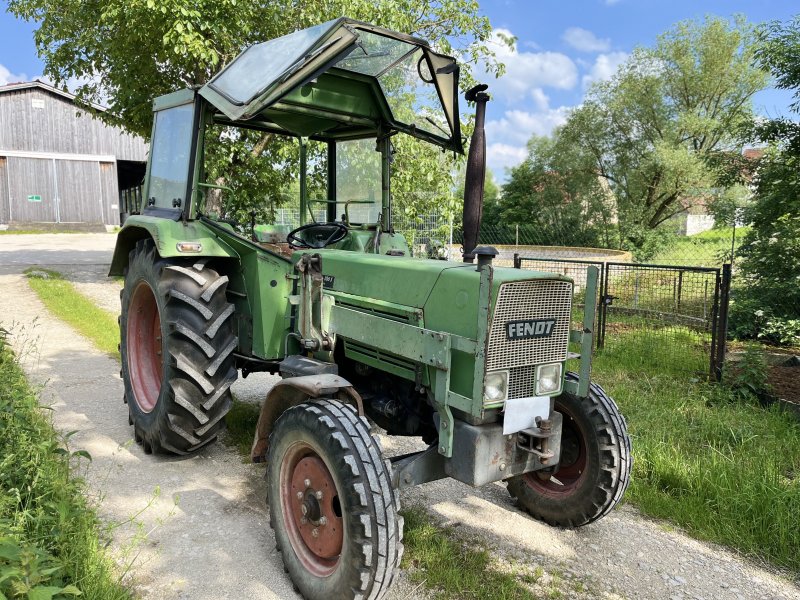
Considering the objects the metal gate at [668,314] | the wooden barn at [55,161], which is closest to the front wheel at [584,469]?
the metal gate at [668,314]

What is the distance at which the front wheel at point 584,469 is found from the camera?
323 cm

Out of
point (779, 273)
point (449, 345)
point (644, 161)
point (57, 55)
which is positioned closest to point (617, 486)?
point (449, 345)

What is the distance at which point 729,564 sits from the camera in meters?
3.15

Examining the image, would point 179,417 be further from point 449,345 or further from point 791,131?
point 791,131

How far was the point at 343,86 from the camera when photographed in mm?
4012

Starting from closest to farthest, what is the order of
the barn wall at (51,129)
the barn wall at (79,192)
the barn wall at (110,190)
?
the barn wall at (51,129) < the barn wall at (79,192) < the barn wall at (110,190)

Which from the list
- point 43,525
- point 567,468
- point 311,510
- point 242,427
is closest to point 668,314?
point 567,468

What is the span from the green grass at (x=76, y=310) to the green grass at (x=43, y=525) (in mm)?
3924

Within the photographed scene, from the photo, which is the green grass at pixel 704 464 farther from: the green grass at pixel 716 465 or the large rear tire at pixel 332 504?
the large rear tire at pixel 332 504

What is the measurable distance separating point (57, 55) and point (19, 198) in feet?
64.6

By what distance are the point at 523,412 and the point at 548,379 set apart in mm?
215

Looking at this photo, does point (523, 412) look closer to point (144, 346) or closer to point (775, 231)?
point (144, 346)

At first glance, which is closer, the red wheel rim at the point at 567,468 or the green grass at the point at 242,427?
the red wheel rim at the point at 567,468

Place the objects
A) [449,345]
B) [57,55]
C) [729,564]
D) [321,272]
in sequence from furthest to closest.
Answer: [57,55]
[321,272]
[729,564]
[449,345]
